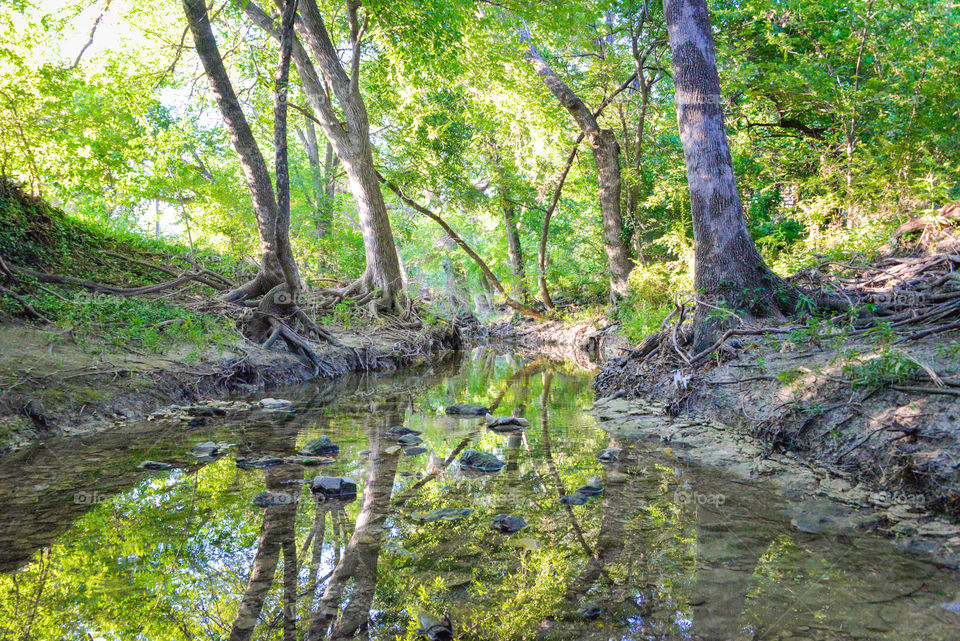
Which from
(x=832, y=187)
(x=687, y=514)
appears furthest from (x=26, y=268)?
(x=832, y=187)

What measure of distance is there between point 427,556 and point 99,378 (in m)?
4.50

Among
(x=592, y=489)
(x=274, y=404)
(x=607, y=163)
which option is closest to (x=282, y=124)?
(x=274, y=404)

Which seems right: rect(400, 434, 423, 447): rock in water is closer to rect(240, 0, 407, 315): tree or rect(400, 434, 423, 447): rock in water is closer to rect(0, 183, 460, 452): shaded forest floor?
rect(0, 183, 460, 452): shaded forest floor

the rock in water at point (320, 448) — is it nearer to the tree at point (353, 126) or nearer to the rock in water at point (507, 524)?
the rock in water at point (507, 524)

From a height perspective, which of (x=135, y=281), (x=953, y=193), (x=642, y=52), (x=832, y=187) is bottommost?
(x=135, y=281)

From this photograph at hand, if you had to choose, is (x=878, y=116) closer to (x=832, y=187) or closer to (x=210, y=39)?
(x=832, y=187)

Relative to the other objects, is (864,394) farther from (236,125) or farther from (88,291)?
(88,291)

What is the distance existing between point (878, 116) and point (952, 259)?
5.11 metres

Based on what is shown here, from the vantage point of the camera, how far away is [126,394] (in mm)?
5246

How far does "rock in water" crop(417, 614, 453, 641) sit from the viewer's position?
175cm

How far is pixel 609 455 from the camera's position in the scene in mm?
3836

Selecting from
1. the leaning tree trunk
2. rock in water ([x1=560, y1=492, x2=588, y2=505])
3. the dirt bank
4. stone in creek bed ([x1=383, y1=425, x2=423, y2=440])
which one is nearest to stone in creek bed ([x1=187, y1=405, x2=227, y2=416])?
the dirt bank

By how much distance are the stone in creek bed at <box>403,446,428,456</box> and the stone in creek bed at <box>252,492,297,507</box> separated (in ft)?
3.83

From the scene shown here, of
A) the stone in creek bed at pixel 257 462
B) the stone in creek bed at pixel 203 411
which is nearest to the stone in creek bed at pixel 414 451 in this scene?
the stone in creek bed at pixel 257 462
